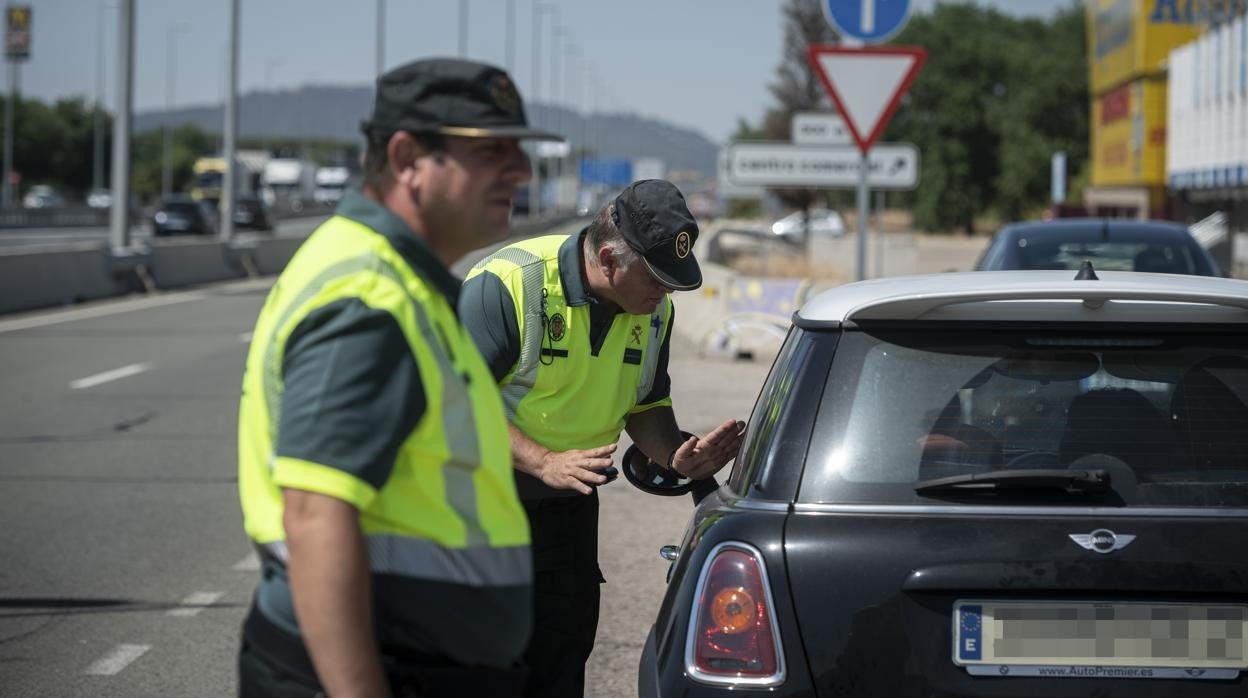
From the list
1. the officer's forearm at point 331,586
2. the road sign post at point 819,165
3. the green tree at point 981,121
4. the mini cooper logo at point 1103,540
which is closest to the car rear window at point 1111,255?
the road sign post at point 819,165

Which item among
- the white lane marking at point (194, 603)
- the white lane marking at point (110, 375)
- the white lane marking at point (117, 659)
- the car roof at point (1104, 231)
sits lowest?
the white lane marking at point (117, 659)

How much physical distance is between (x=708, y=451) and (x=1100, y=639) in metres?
1.28

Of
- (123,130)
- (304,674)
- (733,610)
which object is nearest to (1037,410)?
A: (733,610)

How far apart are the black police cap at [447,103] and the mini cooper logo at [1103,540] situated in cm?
140

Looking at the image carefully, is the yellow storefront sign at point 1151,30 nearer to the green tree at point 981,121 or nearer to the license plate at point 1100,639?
the green tree at point 981,121

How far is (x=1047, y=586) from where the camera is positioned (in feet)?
10.2

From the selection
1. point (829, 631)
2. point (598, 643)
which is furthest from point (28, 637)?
point (829, 631)

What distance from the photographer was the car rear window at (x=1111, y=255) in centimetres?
1036

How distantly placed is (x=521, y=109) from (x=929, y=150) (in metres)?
84.8

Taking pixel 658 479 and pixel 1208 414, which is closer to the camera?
pixel 1208 414

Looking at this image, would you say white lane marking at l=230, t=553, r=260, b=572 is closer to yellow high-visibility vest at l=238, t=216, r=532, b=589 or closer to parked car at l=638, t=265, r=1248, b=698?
parked car at l=638, t=265, r=1248, b=698

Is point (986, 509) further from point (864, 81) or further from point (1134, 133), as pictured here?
point (1134, 133)

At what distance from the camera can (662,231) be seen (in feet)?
12.7

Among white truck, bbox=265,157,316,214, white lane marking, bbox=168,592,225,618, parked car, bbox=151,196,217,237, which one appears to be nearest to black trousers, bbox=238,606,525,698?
white lane marking, bbox=168,592,225,618
